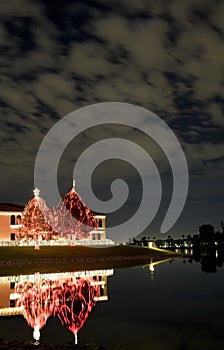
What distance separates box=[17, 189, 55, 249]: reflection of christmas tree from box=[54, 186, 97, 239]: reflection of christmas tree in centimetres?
392

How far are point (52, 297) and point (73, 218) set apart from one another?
53.8 meters

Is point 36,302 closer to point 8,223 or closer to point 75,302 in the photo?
point 75,302

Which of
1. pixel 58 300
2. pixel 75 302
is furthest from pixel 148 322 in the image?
pixel 58 300

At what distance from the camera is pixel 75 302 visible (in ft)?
79.8

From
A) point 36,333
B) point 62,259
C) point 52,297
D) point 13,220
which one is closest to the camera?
point 36,333

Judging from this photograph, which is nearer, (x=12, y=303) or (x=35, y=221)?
(x=12, y=303)

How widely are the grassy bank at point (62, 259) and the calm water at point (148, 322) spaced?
19.0 meters

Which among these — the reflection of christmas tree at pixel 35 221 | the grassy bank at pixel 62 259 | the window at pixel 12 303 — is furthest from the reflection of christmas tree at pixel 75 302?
the reflection of christmas tree at pixel 35 221

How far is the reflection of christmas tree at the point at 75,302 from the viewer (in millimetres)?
19372

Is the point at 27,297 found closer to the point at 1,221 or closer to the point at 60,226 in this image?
the point at 60,226

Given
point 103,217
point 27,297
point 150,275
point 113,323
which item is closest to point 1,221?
point 103,217

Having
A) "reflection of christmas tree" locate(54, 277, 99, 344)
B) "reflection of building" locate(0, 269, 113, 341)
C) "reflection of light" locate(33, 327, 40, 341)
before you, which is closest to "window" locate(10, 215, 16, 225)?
"reflection of building" locate(0, 269, 113, 341)

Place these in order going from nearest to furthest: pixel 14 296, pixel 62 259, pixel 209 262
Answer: pixel 14 296 → pixel 62 259 → pixel 209 262

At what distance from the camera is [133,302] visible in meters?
25.7
